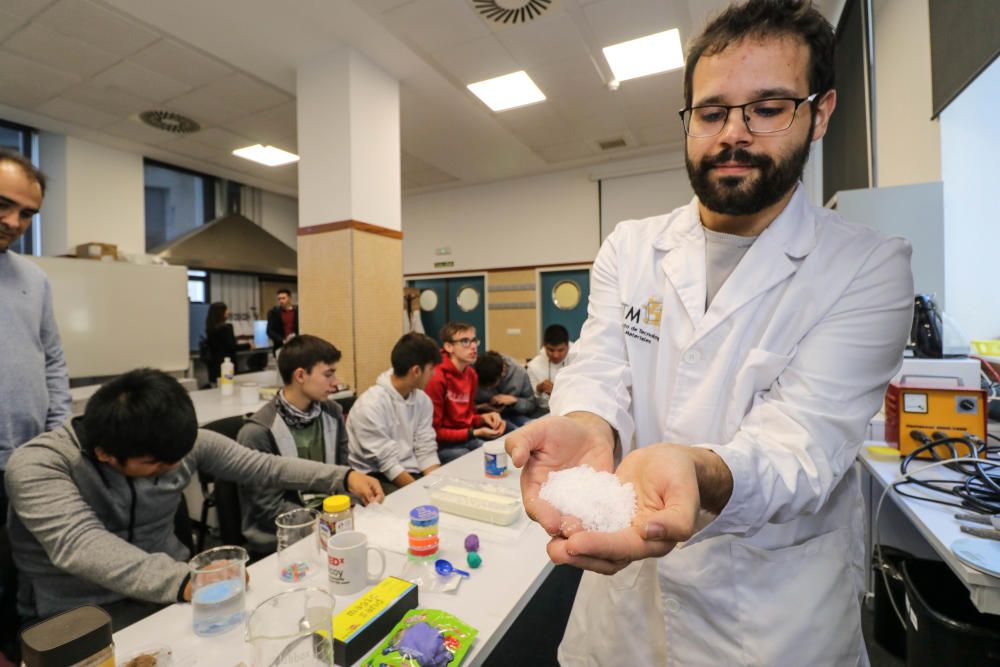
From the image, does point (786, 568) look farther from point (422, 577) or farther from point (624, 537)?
point (422, 577)

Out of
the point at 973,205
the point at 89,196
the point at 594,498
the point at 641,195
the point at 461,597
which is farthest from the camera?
the point at 641,195

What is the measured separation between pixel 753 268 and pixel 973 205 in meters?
2.28

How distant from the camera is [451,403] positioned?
3162 mm

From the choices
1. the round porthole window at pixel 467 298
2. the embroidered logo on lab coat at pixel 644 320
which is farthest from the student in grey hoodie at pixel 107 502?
the round porthole window at pixel 467 298

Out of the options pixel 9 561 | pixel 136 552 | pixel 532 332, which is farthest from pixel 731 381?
pixel 532 332

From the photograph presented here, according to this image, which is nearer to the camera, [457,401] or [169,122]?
[457,401]

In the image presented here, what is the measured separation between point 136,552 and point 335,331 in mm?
2712

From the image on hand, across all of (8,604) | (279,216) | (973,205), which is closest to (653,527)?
(8,604)

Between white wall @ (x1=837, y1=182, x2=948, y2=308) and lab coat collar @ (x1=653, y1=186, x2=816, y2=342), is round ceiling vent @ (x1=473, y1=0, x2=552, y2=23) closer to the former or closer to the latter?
white wall @ (x1=837, y1=182, x2=948, y2=308)

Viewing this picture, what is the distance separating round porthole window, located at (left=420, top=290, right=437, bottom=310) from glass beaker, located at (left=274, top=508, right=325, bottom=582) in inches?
239

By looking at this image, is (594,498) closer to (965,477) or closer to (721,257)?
(721,257)

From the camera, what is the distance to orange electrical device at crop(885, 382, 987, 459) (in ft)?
5.33

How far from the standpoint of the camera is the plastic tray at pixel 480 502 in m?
1.36

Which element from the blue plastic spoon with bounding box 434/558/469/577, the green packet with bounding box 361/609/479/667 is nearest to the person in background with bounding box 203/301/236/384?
the blue plastic spoon with bounding box 434/558/469/577
